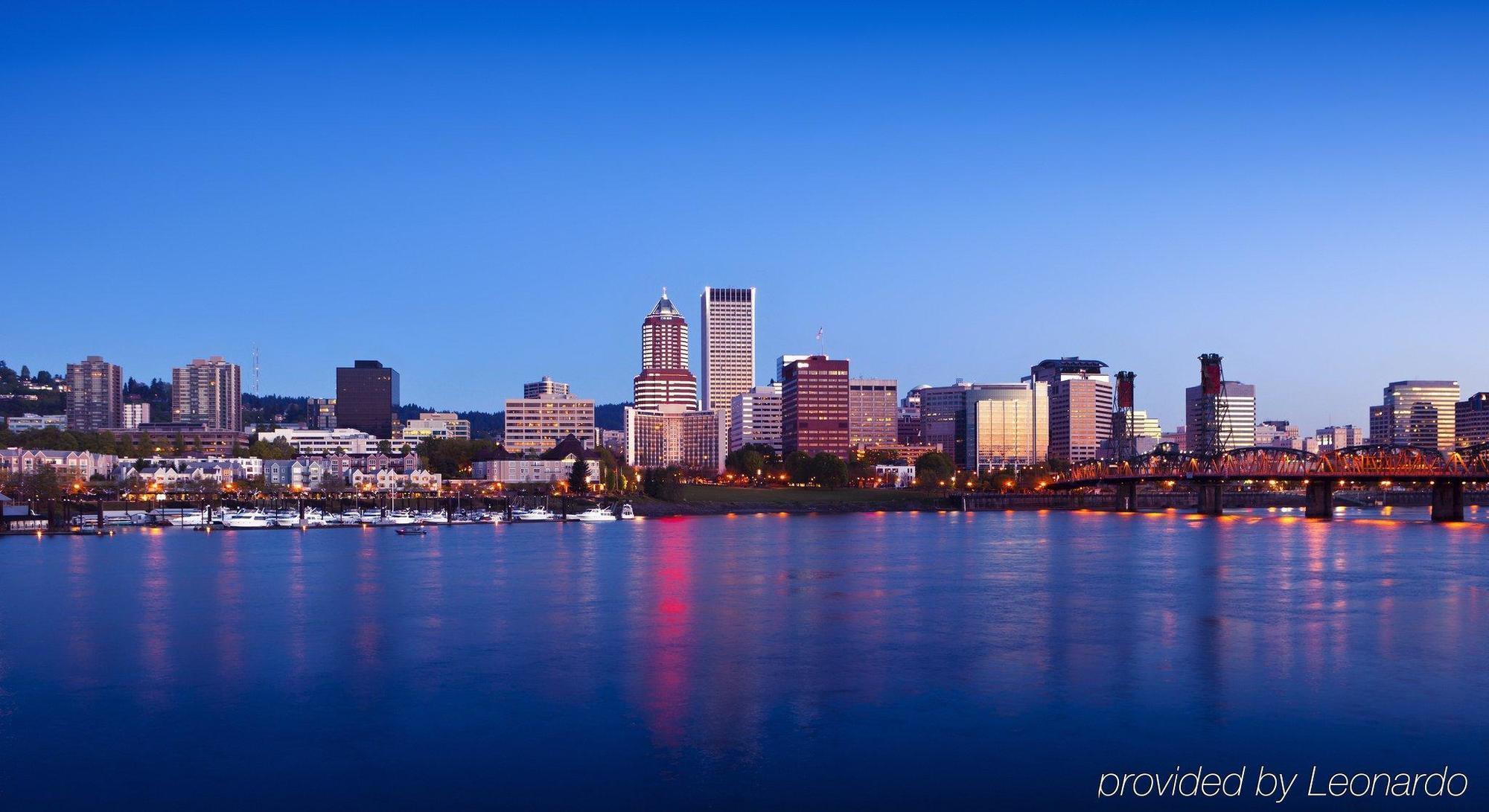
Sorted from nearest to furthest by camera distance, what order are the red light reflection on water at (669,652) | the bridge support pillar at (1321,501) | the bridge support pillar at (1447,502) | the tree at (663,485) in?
the red light reflection on water at (669,652) → the bridge support pillar at (1447,502) → the bridge support pillar at (1321,501) → the tree at (663,485)

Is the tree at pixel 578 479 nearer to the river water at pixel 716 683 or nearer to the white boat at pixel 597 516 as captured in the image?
the white boat at pixel 597 516

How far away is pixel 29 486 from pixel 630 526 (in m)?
55.1

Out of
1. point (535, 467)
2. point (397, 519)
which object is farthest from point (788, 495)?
point (397, 519)

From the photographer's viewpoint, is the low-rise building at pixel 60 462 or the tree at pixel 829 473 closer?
the low-rise building at pixel 60 462

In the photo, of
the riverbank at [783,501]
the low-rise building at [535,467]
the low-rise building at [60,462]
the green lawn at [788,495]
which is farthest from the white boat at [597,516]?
the low-rise building at [60,462]

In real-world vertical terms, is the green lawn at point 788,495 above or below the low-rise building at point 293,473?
below

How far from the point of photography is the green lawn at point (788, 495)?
141575mm

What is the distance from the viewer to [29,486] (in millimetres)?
105562

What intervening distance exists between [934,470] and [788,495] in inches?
1208

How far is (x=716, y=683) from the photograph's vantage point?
24781 millimetres

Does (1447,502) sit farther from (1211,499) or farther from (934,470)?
(934,470)

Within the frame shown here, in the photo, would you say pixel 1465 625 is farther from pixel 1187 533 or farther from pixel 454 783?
pixel 1187 533

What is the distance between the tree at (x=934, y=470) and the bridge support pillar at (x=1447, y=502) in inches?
2720

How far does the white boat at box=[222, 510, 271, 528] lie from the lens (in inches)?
3676
